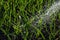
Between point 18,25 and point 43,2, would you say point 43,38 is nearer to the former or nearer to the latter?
point 18,25

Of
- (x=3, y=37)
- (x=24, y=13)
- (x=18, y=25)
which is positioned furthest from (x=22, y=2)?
(x=3, y=37)

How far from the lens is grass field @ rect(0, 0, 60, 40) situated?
5.09 ft

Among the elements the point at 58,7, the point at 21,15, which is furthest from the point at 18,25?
the point at 58,7

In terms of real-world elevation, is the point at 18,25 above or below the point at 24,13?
below

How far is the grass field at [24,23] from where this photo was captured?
155 cm

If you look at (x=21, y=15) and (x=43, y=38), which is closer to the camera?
(x=43, y=38)

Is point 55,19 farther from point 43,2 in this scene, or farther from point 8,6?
point 8,6

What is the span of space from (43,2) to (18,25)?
16.6 inches

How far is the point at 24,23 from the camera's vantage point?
1.61 metres

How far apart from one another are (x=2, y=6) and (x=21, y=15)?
8.2 inches

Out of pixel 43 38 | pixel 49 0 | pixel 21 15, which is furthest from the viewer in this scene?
pixel 49 0

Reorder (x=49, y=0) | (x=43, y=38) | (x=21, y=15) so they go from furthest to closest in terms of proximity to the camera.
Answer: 1. (x=49, y=0)
2. (x=21, y=15)
3. (x=43, y=38)

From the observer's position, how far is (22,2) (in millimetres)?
1646

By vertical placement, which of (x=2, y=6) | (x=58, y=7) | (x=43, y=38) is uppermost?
(x=2, y=6)
